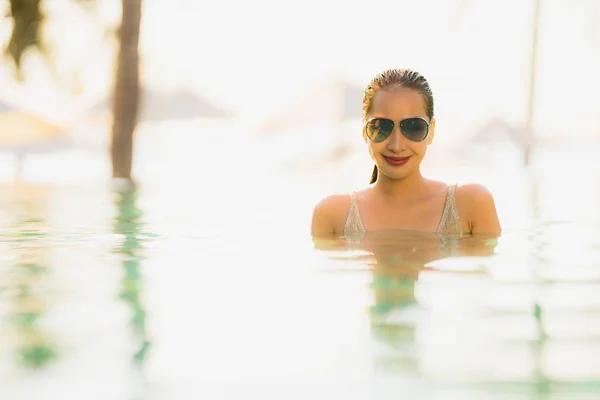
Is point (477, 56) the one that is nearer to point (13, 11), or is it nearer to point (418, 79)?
point (13, 11)

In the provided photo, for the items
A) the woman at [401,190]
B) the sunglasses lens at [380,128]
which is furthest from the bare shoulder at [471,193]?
the sunglasses lens at [380,128]

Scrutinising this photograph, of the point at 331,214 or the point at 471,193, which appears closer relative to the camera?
the point at 471,193

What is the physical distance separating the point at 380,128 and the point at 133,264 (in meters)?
1.27

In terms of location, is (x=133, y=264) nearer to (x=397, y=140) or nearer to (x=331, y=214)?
(x=331, y=214)

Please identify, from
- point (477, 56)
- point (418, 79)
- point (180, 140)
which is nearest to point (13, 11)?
point (180, 140)

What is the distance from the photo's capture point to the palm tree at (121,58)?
10.6 meters

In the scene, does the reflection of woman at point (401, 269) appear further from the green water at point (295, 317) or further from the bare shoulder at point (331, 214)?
the bare shoulder at point (331, 214)

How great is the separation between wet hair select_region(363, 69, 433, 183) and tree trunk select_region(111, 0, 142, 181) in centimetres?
A: 759

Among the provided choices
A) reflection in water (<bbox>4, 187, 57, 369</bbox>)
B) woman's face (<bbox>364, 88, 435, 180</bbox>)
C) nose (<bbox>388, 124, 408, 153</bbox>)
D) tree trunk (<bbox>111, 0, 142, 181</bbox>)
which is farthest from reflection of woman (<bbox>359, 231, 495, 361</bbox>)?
tree trunk (<bbox>111, 0, 142, 181</bbox>)

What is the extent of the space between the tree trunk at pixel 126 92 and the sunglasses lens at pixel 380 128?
772 centimetres

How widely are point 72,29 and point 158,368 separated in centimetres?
1091

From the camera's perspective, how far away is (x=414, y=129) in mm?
3508

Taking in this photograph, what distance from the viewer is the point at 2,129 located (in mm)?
14227

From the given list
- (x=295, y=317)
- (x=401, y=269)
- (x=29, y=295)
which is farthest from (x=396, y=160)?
(x=29, y=295)
